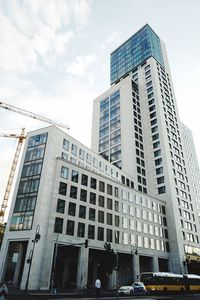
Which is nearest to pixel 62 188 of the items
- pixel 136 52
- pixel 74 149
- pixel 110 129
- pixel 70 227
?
pixel 70 227

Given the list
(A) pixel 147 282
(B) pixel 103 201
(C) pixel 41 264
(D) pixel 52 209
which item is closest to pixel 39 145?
(D) pixel 52 209

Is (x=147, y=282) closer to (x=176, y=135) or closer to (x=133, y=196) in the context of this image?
(x=133, y=196)

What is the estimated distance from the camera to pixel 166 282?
1448 inches

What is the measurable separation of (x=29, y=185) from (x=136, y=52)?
8984 cm

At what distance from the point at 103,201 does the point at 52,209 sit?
1485 centimetres

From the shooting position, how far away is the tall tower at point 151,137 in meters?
71.3

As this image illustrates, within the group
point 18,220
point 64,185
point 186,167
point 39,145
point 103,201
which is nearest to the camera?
point 18,220

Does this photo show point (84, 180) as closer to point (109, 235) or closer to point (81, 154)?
point (81, 154)

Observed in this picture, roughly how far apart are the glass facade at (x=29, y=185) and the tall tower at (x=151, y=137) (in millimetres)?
34608

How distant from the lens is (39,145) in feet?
168

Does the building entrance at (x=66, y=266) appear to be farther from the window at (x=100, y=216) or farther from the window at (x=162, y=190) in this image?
the window at (x=162, y=190)

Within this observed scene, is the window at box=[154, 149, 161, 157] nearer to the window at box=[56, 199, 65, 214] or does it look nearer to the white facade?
the white facade

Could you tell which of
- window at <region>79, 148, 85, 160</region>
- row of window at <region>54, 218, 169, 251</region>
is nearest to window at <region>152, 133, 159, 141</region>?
window at <region>79, 148, 85, 160</region>

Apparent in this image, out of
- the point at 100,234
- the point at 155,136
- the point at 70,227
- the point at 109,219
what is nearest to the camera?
the point at 70,227
